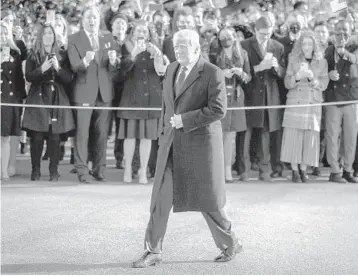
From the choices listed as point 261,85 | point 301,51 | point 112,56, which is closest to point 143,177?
point 112,56

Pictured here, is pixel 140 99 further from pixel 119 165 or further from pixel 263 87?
pixel 119 165

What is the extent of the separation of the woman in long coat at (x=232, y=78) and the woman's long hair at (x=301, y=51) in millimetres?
702

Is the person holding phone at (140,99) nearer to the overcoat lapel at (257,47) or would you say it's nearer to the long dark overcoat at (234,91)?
the long dark overcoat at (234,91)

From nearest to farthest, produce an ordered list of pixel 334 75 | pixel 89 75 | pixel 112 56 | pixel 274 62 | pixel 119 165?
pixel 112 56, pixel 89 75, pixel 274 62, pixel 334 75, pixel 119 165

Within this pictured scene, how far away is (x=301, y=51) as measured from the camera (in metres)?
10.2

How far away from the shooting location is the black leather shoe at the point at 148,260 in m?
5.52

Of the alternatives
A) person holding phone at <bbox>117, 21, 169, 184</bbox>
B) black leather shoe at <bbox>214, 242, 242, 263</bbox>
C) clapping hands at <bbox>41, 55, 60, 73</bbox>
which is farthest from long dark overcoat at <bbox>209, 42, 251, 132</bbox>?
black leather shoe at <bbox>214, 242, 242, 263</bbox>

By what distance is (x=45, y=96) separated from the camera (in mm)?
9797

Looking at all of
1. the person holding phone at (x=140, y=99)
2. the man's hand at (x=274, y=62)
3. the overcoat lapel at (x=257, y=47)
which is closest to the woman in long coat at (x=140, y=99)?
the person holding phone at (x=140, y=99)

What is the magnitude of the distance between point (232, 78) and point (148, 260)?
4902mm

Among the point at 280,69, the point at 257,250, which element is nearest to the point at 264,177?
the point at 280,69

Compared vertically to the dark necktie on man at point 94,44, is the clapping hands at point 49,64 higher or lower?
lower

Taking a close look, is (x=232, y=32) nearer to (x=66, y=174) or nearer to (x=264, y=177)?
(x=264, y=177)

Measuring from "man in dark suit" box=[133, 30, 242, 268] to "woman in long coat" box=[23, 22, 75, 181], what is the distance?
4344mm
